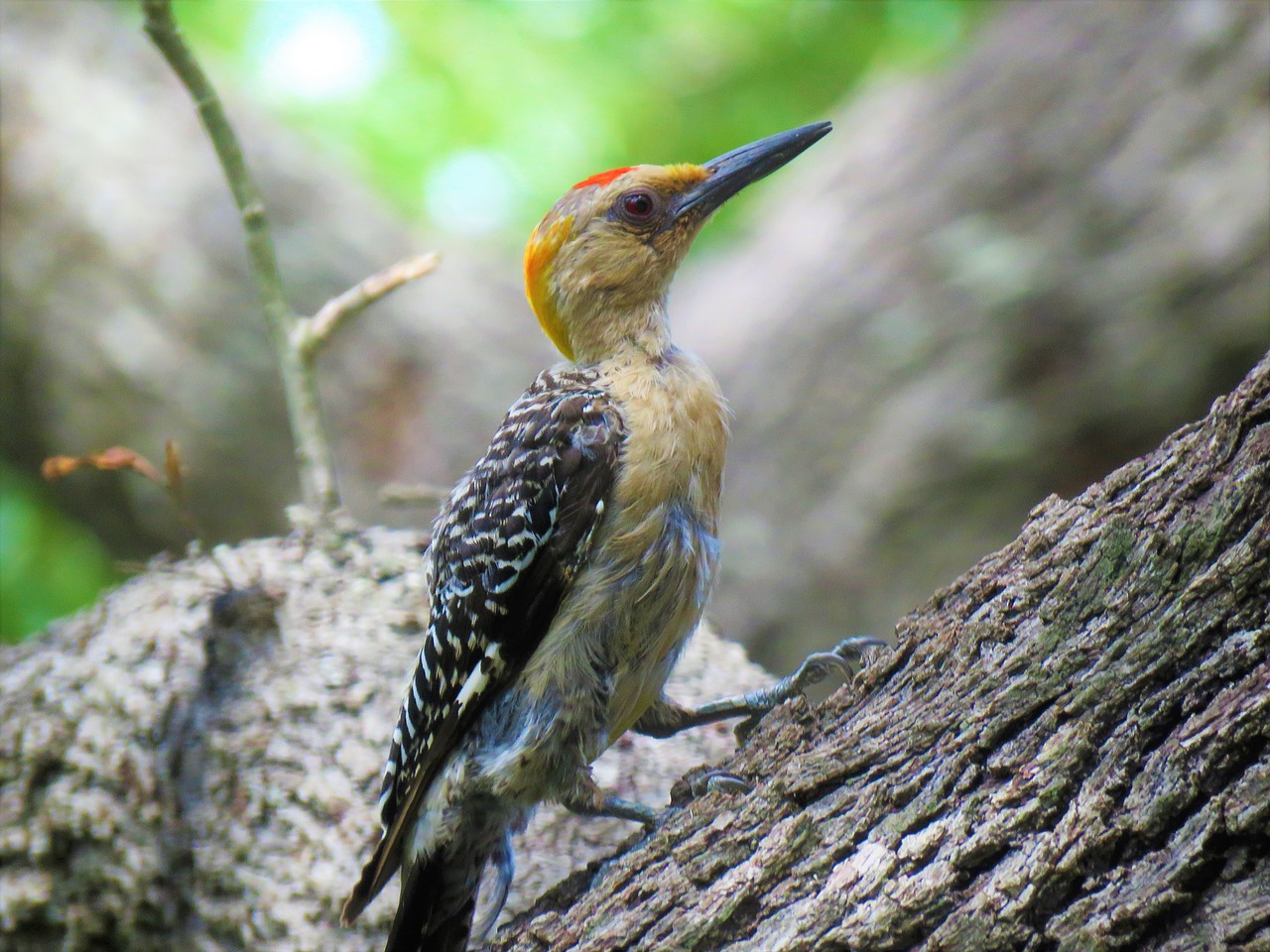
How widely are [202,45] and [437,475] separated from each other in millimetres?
4120

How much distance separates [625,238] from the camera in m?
4.04

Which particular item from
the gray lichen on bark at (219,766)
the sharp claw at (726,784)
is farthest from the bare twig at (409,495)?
the sharp claw at (726,784)

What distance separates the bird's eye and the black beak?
11 centimetres

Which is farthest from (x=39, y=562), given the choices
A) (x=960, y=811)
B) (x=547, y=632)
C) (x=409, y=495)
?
(x=960, y=811)

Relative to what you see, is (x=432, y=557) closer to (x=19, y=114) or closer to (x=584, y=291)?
(x=584, y=291)

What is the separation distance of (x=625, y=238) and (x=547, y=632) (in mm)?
1553

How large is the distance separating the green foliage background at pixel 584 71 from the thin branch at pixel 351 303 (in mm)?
3714

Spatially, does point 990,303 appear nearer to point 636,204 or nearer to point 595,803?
point 636,204

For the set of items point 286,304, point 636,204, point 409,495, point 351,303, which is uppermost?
point 286,304

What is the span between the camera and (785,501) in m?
7.42

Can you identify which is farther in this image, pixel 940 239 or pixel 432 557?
pixel 940 239

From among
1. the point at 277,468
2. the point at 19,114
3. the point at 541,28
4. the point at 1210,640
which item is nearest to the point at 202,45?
the point at 19,114

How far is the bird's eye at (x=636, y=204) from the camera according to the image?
13.2 feet

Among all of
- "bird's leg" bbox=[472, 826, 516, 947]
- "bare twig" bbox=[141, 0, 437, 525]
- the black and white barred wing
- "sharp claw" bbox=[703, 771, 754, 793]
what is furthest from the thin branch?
"sharp claw" bbox=[703, 771, 754, 793]
